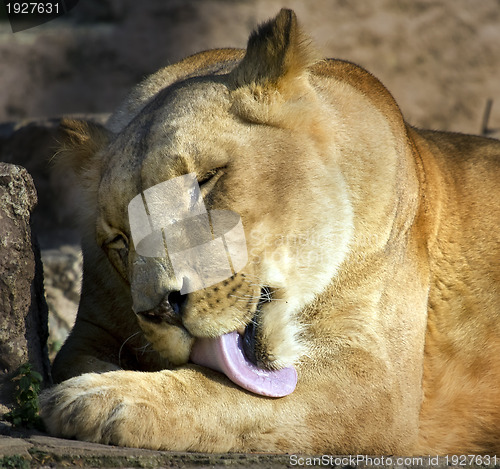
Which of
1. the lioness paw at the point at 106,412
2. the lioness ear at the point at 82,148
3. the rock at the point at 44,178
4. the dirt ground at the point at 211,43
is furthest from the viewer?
the dirt ground at the point at 211,43

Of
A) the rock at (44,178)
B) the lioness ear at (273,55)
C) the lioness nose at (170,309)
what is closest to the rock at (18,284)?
the lioness nose at (170,309)

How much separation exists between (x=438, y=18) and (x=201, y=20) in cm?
191

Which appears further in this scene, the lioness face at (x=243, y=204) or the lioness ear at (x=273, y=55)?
the lioness ear at (x=273, y=55)

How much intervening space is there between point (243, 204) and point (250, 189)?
62mm

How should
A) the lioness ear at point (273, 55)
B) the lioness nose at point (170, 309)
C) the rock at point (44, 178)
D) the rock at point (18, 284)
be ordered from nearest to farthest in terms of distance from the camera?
the lioness nose at point (170, 309)
the rock at point (18, 284)
the lioness ear at point (273, 55)
the rock at point (44, 178)

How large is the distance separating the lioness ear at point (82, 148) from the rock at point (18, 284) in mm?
362

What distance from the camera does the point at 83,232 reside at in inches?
141

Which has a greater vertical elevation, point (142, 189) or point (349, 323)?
point (142, 189)

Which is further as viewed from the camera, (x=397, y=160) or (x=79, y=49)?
(x=79, y=49)

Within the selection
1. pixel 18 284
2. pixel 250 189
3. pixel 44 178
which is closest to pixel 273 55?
pixel 250 189

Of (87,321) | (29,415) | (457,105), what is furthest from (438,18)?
(29,415)

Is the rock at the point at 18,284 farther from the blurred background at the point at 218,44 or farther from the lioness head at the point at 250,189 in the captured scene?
the blurred background at the point at 218,44

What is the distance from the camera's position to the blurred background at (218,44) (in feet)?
22.2

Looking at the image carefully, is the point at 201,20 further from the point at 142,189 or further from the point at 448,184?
the point at 142,189
